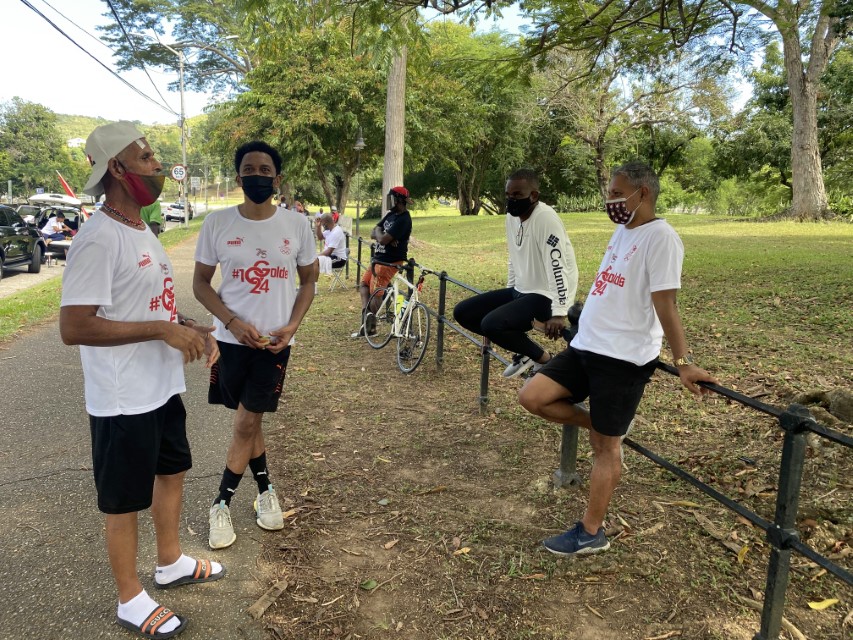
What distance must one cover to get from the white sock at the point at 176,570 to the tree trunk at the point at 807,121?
56.5ft

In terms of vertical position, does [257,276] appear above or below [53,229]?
above

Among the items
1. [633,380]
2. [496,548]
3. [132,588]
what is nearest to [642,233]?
[633,380]

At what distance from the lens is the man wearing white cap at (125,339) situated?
227 centimetres

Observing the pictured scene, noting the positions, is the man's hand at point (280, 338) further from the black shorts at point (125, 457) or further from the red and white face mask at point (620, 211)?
the red and white face mask at point (620, 211)

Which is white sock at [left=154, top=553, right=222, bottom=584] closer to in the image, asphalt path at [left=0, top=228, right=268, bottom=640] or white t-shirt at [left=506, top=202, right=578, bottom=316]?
asphalt path at [left=0, top=228, right=268, bottom=640]

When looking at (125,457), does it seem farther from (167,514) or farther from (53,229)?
(53,229)

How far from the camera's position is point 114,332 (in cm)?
231

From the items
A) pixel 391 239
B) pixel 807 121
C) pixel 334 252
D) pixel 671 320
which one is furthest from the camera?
pixel 807 121

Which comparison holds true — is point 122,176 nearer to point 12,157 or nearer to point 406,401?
point 406,401

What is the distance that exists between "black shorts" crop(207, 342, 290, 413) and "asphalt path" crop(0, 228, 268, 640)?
751 millimetres

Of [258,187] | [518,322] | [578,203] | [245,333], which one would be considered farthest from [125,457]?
[578,203]

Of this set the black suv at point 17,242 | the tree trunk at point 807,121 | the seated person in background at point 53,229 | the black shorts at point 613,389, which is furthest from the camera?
the seated person in background at point 53,229

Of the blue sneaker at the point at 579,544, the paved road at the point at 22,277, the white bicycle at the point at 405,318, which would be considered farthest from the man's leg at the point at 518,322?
the paved road at the point at 22,277

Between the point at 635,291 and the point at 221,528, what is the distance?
2.41 metres
